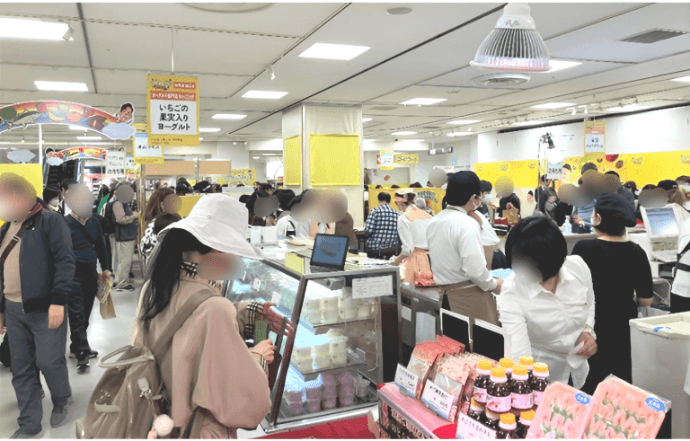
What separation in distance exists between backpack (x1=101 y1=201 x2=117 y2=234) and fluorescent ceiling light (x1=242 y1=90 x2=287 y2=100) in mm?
3169

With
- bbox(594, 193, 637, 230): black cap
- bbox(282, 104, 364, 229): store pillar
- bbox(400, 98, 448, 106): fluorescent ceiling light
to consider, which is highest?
bbox(400, 98, 448, 106): fluorescent ceiling light

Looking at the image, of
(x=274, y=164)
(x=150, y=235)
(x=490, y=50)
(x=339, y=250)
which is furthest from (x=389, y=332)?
(x=274, y=164)

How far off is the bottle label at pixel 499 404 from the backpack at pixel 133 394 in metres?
0.99

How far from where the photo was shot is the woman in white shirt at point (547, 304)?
2.30 metres

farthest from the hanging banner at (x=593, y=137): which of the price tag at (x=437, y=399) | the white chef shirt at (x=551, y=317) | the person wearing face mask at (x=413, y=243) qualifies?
the price tag at (x=437, y=399)

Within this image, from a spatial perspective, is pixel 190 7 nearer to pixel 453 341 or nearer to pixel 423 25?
pixel 423 25

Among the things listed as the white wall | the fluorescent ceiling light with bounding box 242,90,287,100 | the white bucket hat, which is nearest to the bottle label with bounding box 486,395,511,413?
the white bucket hat

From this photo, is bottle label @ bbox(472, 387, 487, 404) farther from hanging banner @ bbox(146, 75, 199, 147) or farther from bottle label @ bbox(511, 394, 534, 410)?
hanging banner @ bbox(146, 75, 199, 147)

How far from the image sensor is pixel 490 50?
3.45 metres

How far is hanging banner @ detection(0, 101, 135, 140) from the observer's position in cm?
643

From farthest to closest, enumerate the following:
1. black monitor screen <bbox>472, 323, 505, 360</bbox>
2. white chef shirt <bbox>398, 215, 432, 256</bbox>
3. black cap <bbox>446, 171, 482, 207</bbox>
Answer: white chef shirt <bbox>398, 215, 432, 256</bbox> → black cap <bbox>446, 171, 482, 207</bbox> → black monitor screen <bbox>472, 323, 505, 360</bbox>

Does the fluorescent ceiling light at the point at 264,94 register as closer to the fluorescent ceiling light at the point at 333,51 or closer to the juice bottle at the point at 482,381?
the fluorescent ceiling light at the point at 333,51

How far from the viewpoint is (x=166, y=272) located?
1781 millimetres

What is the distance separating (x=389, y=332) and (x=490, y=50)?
2011 mm
